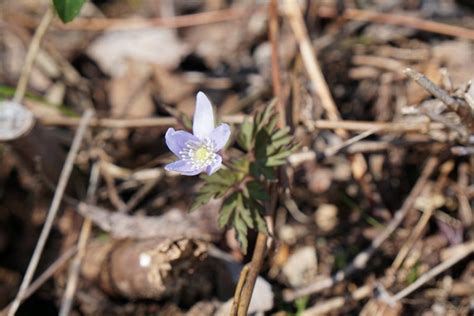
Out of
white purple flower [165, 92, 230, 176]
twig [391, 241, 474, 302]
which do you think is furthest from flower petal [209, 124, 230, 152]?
twig [391, 241, 474, 302]

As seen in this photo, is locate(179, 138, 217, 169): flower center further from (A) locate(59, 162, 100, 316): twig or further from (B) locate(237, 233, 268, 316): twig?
(A) locate(59, 162, 100, 316): twig

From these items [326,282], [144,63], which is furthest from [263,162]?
[144,63]

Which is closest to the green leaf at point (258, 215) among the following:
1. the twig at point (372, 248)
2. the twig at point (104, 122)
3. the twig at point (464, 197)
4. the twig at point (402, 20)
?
the twig at point (372, 248)

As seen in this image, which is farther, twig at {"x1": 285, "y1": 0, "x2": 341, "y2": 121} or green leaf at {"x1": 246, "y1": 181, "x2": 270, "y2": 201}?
twig at {"x1": 285, "y1": 0, "x2": 341, "y2": 121}

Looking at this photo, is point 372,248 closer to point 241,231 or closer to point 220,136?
point 241,231

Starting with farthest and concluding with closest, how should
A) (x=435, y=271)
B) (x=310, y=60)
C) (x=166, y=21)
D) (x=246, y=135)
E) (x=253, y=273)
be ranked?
1. (x=166, y=21)
2. (x=310, y=60)
3. (x=435, y=271)
4. (x=246, y=135)
5. (x=253, y=273)

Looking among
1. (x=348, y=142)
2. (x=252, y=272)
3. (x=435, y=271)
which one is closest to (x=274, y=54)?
(x=348, y=142)
